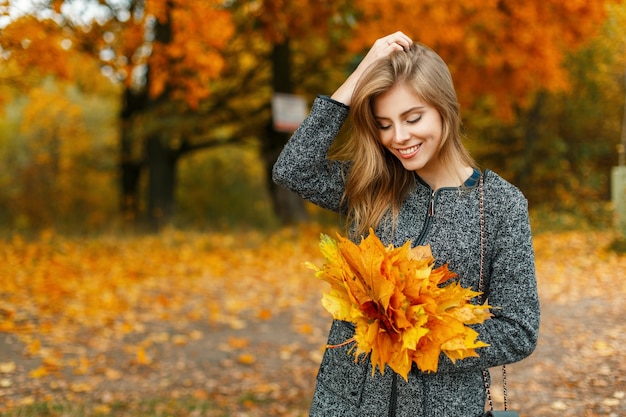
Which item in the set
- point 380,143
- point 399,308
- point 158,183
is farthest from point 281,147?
point 399,308

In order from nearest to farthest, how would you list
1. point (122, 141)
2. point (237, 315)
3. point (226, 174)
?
point (237, 315), point (122, 141), point (226, 174)

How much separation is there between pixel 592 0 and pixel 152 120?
7520mm

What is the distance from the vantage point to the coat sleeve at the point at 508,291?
186 cm

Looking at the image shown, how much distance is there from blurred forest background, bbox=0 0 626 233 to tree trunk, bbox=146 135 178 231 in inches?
1.1

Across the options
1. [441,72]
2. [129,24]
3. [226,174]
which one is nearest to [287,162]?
[441,72]

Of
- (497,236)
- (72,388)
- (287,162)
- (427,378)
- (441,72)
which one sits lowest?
(72,388)

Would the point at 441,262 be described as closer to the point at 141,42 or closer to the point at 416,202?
the point at 416,202

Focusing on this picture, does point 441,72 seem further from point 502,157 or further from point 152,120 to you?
point 502,157

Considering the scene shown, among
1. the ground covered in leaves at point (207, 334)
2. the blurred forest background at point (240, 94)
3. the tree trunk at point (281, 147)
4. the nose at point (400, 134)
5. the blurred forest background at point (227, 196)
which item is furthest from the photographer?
the tree trunk at point (281, 147)

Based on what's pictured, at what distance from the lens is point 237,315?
731 cm

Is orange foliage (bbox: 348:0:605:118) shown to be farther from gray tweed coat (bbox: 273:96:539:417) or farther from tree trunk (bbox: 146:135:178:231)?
gray tweed coat (bbox: 273:96:539:417)

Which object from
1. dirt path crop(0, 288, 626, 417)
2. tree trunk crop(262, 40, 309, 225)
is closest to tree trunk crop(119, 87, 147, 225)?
tree trunk crop(262, 40, 309, 225)

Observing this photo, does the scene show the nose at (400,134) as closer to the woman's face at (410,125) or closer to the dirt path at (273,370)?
the woman's face at (410,125)

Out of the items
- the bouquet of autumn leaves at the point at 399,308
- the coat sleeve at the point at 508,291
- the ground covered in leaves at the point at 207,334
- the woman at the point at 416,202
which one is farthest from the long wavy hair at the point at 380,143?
the ground covered in leaves at the point at 207,334
